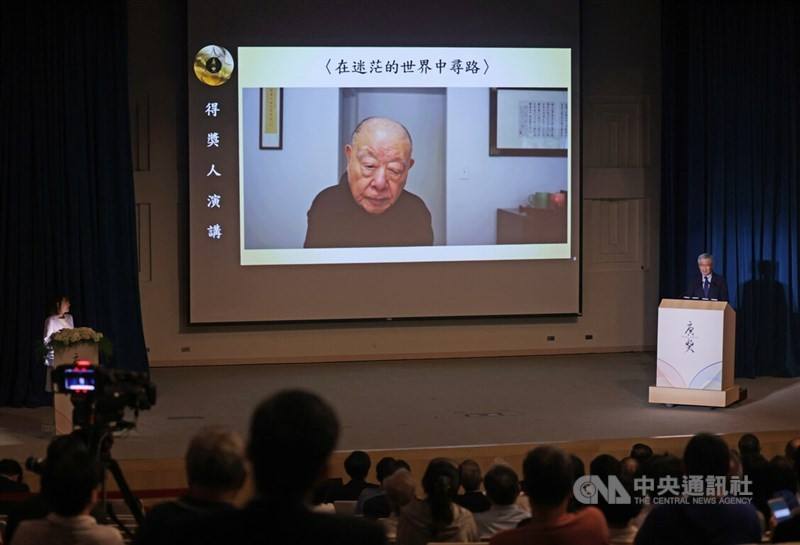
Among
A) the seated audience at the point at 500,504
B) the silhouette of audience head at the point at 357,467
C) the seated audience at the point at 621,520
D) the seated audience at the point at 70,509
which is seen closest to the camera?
the seated audience at the point at 70,509

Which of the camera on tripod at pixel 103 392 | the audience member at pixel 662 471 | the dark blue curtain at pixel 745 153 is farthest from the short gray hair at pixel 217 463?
the dark blue curtain at pixel 745 153

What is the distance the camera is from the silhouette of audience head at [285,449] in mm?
1536

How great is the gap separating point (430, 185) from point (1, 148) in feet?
10.8

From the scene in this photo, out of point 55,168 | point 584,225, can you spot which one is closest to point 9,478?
point 55,168

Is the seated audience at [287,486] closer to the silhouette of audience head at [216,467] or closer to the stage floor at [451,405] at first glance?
the silhouette of audience head at [216,467]

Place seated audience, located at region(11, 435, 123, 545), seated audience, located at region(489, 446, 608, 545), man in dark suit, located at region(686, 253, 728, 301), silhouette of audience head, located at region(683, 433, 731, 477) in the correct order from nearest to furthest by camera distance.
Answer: seated audience, located at region(11, 435, 123, 545) < seated audience, located at region(489, 446, 608, 545) < silhouette of audience head, located at region(683, 433, 731, 477) < man in dark suit, located at region(686, 253, 728, 301)

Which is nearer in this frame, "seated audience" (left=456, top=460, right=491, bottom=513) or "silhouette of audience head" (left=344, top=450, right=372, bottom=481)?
"seated audience" (left=456, top=460, right=491, bottom=513)

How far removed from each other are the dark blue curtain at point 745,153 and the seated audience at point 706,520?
256 inches

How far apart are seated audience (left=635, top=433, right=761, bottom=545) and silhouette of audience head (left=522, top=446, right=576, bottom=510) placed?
0.85 ft

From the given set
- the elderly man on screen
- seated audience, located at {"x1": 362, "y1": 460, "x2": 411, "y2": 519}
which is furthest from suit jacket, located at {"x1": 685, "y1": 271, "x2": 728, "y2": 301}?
seated audience, located at {"x1": 362, "y1": 460, "x2": 411, "y2": 519}

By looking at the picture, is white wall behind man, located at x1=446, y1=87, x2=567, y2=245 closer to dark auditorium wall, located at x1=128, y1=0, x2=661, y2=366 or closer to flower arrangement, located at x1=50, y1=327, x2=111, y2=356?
dark auditorium wall, located at x1=128, y1=0, x2=661, y2=366

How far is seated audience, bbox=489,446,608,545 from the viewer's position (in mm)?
2555

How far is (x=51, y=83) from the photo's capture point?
820 cm

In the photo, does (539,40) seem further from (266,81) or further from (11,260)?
(11,260)
